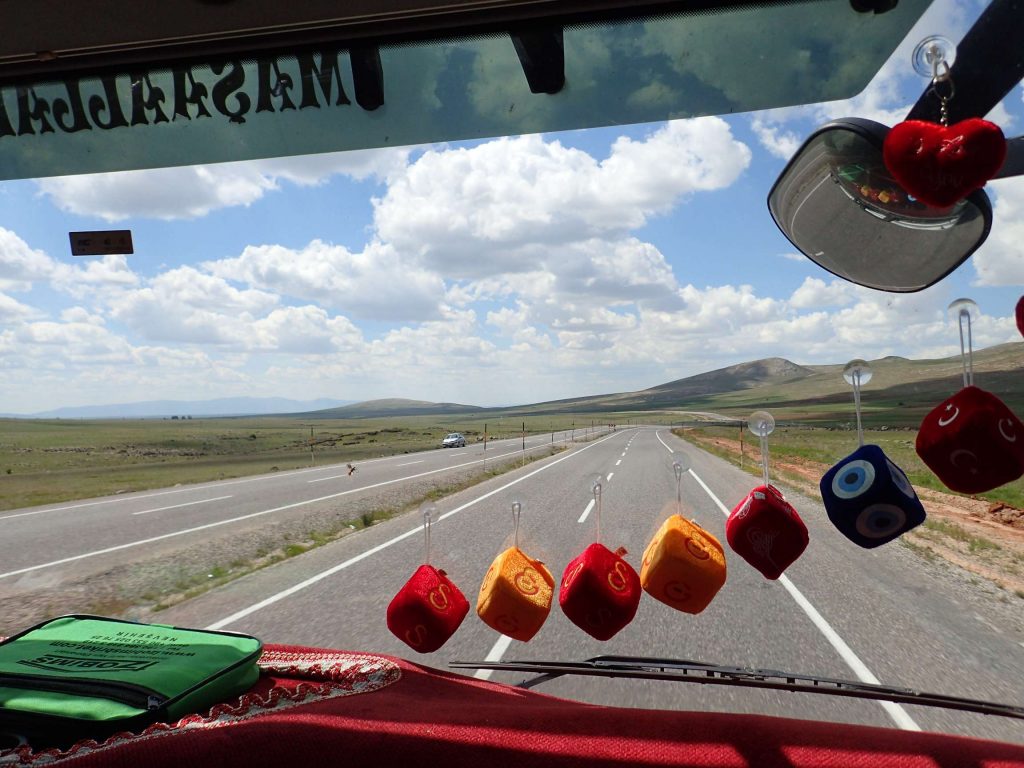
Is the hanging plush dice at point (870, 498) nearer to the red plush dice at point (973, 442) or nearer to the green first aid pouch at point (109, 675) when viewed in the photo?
the red plush dice at point (973, 442)

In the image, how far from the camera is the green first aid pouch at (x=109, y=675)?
3.77 ft

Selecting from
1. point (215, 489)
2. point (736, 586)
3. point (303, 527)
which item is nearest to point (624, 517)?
point (736, 586)

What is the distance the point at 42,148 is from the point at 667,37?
5.56 ft

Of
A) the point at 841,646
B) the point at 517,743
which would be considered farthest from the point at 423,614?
the point at 841,646

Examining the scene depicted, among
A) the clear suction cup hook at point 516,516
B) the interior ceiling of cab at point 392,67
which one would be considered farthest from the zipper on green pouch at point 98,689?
the interior ceiling of cab at point 392,67

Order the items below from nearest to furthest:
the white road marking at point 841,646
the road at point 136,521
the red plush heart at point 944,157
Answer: the red plush heart at point 944,157, the white road marking at point 841,646, the road at point 136,521

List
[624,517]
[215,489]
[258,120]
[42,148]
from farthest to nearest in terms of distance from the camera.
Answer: [215,489], [624,517], [42,148], [258,120]

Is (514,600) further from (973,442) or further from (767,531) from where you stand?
(973,442)

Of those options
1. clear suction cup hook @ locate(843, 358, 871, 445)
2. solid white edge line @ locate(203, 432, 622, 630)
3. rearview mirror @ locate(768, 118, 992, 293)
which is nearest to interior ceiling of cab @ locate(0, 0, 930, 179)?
rearview mirror @ locate(768, 118, 992, 293)

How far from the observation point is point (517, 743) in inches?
38.0

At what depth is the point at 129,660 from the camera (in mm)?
1386

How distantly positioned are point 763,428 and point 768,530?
0.19 m

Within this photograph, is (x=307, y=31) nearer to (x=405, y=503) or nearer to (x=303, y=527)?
(x=303, y=527)

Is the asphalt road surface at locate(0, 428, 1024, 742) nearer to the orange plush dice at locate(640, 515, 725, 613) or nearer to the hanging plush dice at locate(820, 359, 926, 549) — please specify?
the orange plush dice at locate(640, 515, 725, 613)
